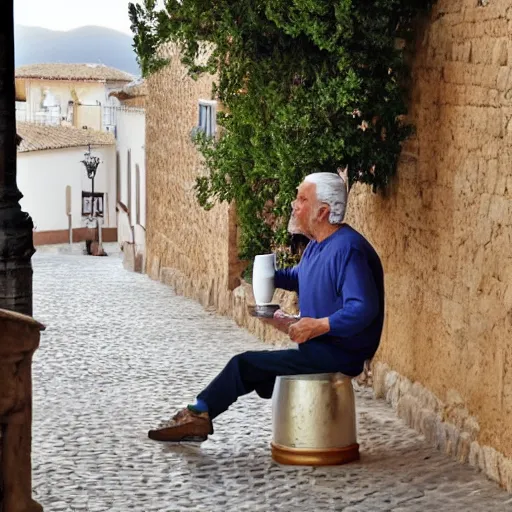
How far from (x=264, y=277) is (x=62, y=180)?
47473 mm

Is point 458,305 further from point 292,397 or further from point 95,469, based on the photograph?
point 95,469

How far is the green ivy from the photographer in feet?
27.7

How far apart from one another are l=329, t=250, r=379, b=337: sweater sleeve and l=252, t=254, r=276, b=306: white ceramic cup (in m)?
0.71

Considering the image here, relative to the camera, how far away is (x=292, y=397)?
7371 millimetres

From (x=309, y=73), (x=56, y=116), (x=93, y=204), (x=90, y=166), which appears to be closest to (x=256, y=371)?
(x=309, y=73)

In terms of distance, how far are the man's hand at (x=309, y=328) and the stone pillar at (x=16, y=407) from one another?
6.29 ft

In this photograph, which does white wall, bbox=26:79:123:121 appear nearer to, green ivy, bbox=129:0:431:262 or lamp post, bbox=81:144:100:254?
lamp post, bbox=81:144:100:254

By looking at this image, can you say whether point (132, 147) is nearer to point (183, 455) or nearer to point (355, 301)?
point (183, 455)

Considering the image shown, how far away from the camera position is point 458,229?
7.66 meters

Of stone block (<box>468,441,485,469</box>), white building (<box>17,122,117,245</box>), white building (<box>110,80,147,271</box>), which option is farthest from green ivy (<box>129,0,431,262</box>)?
white building (<box>17,122,117,245</box>)

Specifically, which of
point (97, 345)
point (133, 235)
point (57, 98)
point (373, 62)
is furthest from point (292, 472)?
point (57, 98)

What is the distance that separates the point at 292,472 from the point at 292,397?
1.33 feet

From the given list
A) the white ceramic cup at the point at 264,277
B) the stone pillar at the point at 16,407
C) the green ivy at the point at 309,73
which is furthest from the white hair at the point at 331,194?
the stone pillar at the point at 16,407

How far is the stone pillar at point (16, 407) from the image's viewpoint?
535 centimetres
